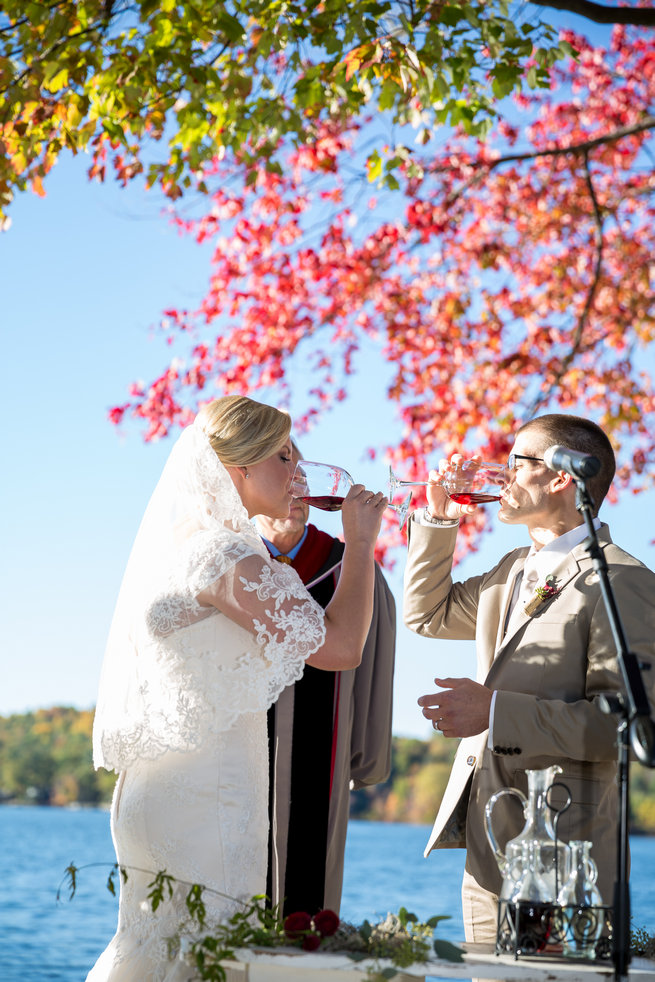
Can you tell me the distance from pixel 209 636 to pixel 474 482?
979 mm

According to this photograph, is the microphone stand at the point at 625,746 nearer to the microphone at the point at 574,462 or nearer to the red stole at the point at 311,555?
the microphone at the point at 574,462

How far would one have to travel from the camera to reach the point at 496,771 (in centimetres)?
289

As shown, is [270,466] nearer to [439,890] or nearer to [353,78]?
[353,78]

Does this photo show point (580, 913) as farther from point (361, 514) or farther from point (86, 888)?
point (86, 888)

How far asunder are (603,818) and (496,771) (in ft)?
1.01

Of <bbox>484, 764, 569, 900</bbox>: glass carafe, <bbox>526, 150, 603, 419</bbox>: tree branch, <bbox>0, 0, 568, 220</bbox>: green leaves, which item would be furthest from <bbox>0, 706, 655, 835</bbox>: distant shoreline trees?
<bbox>484, 764, 569, 900</bbox>: glass carafe

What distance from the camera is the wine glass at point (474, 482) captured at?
3.10m

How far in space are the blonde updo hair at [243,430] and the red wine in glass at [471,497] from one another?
22.9 inches

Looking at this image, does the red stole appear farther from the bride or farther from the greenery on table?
the greenery on table

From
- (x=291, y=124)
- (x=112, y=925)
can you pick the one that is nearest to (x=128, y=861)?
(x=291, y=124)

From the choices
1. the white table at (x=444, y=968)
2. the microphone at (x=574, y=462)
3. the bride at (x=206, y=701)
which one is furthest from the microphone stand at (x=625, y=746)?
the bride at (x=206, y=701)

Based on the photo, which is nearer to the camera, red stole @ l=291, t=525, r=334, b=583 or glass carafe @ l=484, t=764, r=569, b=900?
glass carafe @ l=484, t=764, r=569, b=900

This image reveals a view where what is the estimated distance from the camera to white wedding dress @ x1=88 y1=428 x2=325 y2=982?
255 cm

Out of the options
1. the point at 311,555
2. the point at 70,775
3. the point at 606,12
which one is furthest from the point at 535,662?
the point at 70,775
